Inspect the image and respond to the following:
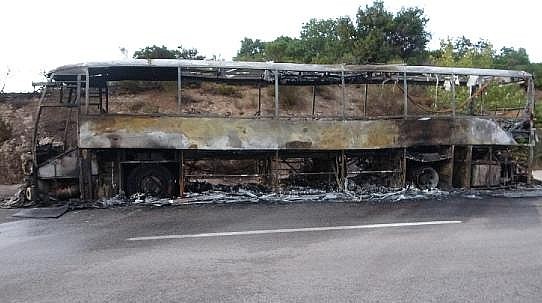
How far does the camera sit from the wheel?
13.9m

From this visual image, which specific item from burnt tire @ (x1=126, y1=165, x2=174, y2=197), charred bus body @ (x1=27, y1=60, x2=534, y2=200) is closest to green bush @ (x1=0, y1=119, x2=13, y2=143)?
charred bus body @ (x1=27, y1=60, x2=534, y2=200)

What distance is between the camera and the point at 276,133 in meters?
12.5

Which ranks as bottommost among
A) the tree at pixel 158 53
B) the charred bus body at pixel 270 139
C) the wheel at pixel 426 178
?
the wheel at pixel 426 178

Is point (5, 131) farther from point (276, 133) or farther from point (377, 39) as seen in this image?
point (377, 39)

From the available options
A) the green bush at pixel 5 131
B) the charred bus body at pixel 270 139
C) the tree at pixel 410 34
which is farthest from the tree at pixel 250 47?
the charred bus body at pixel 270 139

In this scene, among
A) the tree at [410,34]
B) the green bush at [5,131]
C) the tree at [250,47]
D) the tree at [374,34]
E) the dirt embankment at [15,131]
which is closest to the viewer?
the dirt embankment at [15,131]

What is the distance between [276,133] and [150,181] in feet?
10.8

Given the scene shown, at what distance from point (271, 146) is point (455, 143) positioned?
513 cm

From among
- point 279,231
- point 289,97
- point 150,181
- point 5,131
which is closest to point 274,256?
point 279,231

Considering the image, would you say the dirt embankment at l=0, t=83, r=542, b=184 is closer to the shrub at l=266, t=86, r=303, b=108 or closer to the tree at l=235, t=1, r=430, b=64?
the shrub at l=266, t=86, r=303, b=108

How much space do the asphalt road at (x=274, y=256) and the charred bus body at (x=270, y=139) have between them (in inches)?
61.6

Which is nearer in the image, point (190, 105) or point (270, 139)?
point (270, 139)

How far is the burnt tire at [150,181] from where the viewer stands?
479 inches

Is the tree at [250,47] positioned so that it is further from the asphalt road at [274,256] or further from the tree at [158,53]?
the asphalt road at [274,256]
